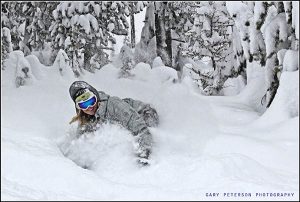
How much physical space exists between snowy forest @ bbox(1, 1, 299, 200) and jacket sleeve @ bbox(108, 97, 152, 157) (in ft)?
0.41

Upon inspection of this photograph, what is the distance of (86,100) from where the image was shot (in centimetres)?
608

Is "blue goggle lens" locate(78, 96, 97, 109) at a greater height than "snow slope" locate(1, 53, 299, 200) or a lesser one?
greater

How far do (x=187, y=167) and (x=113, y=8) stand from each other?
729cm

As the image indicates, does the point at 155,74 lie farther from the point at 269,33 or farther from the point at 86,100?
the point at 86,100

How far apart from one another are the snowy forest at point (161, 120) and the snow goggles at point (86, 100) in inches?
15.8

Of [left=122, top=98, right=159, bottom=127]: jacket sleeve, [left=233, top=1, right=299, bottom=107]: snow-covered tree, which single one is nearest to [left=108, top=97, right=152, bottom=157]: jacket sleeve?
[left=122, top=98, right=159, bottom=127]: jacket sleeve

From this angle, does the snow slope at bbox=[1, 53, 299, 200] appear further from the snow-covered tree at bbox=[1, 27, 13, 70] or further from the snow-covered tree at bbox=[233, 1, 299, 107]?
the snow-covered tree at bbox=[233, 1, 299, 107]

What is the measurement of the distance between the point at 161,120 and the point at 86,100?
184cm

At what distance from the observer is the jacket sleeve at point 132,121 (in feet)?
19.6

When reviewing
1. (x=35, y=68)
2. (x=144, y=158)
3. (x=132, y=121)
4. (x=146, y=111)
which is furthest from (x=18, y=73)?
(x=144, y=158)

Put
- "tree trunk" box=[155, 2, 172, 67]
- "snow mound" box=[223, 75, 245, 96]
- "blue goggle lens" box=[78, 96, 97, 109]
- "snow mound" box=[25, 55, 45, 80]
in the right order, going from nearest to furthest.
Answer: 1. "blue goggle lens" box=[78, 96, 97, 109]
2. "snow mound" box=[25, 55, 45, 80]
3. "snow mound" box=[223, 75, 245, 96]
4. "tree trunk" box=[155, 2, 172, 67]

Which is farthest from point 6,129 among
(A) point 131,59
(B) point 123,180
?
(A) point 131,59

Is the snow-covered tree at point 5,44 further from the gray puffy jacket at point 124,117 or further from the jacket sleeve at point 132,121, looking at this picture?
the jacket sleeve at point 132,121

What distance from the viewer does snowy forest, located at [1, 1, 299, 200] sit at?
4734mm
